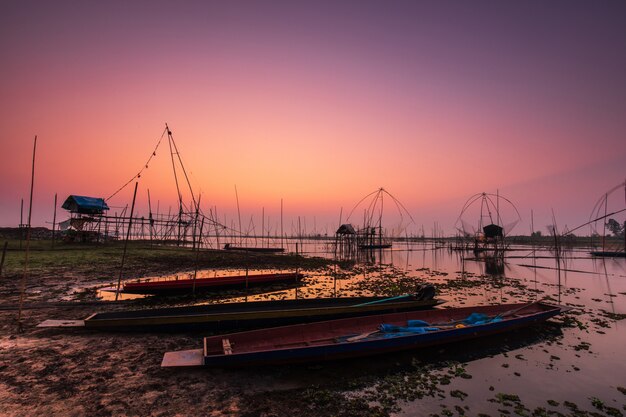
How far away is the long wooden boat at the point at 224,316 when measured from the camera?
8.75 meters

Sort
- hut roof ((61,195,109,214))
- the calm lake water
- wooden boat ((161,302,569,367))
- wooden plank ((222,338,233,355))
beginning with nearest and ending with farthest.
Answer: the calm lake water < wooden boat ((161,302,569,367)) < wooden plank ((222,338,233,355)) < hut roof ((61,195,109,214))

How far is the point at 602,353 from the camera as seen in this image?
859cm

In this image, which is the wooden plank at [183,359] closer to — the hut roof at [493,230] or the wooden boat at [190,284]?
the wooden boat at [190,284]

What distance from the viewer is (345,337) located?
841 cm

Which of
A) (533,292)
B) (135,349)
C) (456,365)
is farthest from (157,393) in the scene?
(533,292)

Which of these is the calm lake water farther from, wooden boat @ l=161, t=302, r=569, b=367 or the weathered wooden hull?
the weathered wooden hull

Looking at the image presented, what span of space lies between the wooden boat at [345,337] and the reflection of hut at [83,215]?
124 feet

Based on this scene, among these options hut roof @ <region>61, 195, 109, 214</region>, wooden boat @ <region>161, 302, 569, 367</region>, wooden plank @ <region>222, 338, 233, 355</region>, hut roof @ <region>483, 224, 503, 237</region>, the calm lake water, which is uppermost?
hut roof @ <region>61, 195, 109, 214</region>

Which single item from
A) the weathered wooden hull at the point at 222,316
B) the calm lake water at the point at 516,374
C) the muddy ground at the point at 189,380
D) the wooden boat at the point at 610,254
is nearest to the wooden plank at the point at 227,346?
the muddy ground at the point at 189,380

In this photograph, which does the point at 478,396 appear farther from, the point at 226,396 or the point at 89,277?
the point at 89,277

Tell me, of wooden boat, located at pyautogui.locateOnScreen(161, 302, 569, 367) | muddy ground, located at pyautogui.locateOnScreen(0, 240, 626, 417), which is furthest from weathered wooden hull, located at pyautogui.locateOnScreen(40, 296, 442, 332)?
wooden boat, located at pyautogui.locateOnScreen(161, 302, 569, 367)

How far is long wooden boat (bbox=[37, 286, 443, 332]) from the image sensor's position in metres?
8.75

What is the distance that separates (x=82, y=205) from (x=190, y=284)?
30.2 m

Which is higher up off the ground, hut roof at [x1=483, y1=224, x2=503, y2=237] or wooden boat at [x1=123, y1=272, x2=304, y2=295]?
hut roof at [x1=483, y1=224, x2=503, y2=237]
